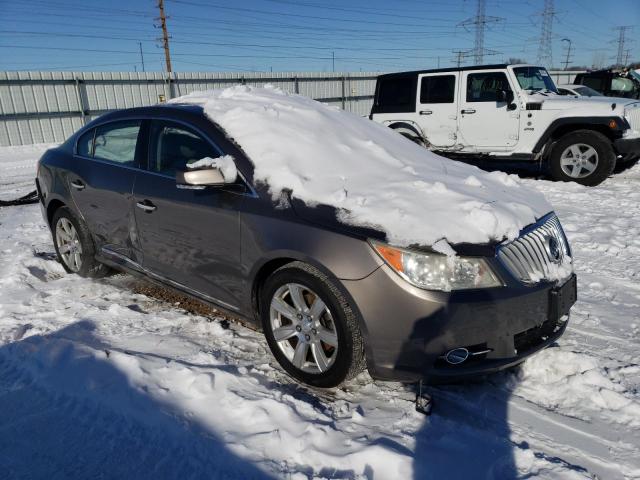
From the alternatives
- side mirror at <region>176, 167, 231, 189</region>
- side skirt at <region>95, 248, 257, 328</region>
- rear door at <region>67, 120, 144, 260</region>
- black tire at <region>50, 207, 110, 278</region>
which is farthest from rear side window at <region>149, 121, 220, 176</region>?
black tire at <region>50, 207, 110, 278</region>

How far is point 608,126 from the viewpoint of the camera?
25.2ft

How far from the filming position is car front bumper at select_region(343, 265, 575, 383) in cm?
226

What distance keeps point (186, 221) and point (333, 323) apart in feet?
4.18

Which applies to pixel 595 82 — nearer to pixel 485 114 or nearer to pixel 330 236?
pixel 485 114

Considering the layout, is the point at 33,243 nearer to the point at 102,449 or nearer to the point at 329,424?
the point at 102,449

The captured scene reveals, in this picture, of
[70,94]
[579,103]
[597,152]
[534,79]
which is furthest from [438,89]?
[70,94]

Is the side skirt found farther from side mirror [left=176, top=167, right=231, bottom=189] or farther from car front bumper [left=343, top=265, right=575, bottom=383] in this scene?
car front bumper [left=343, top=265, right=575, bottom=383]

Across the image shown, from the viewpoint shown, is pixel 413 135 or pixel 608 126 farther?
pixel 413 135

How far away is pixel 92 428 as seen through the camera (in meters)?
2.33

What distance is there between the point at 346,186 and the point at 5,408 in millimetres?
2189

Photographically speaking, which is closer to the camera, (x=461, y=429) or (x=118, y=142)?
(x=461, y=429)

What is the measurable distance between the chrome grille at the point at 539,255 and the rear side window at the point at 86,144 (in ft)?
11.4

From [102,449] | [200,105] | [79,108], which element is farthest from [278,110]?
[79,108]

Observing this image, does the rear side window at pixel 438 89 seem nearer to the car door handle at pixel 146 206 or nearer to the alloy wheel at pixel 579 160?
the alloy wheel at pixel 579 160
